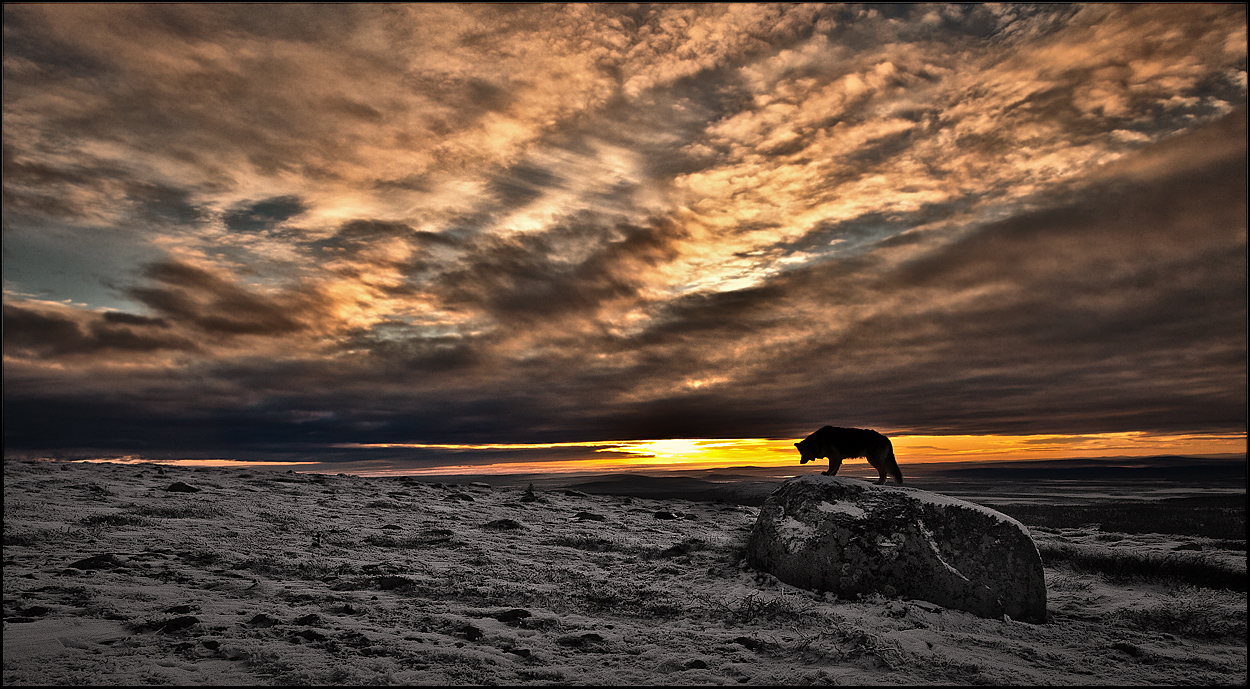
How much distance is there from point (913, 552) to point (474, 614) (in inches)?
208

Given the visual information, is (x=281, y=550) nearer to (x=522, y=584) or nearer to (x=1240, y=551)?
(x=522, y=584)

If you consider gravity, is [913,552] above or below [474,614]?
above

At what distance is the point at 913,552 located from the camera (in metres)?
7.48

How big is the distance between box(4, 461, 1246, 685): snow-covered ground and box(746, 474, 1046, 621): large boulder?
0.82 ft

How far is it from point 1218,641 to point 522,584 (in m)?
7.95

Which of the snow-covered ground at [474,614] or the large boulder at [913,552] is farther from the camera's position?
the large boulder at [913,552]

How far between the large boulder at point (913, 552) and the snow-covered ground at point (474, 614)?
25cm

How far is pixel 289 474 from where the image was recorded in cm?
1597

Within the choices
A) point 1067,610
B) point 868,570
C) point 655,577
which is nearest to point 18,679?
point 655,577

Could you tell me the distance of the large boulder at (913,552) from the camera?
7.31 meters

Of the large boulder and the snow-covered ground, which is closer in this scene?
the snow-covered ground

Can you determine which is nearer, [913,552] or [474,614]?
[474,614]

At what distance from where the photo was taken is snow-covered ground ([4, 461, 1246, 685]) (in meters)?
5.00

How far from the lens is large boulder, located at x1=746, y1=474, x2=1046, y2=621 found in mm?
7312
